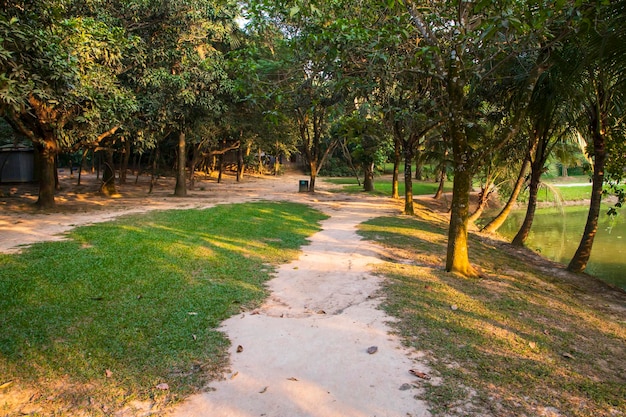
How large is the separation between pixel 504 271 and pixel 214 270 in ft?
21.7

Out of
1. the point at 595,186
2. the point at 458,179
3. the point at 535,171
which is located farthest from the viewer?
the point at 535,171

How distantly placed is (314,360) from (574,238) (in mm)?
19843

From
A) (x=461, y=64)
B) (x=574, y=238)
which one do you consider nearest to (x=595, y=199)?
(x=461, y=64)

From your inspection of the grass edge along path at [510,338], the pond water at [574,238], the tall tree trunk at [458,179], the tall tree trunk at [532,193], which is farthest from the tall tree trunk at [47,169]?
the pond water at [574,238]

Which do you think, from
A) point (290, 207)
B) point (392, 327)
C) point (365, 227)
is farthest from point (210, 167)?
point (392, 327)

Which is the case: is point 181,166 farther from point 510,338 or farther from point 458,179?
point 510,338

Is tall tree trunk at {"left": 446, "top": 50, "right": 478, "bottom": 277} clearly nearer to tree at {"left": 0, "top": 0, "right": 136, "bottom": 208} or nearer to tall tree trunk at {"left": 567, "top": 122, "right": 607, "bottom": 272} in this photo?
tall tree trunk at {"left": 567, "top": 122, "right": 607, "bottom": 272}

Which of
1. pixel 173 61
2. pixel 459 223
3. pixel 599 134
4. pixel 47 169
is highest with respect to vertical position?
pixel 173 61

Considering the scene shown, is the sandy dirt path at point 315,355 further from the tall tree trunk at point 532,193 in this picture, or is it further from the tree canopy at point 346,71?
the tall tree trunk at point 532,193

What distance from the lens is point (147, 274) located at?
7.46 metres

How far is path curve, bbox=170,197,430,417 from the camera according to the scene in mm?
3754

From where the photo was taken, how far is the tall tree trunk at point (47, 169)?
581 inches

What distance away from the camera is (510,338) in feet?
18.1

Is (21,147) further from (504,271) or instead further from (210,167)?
(504,271)
